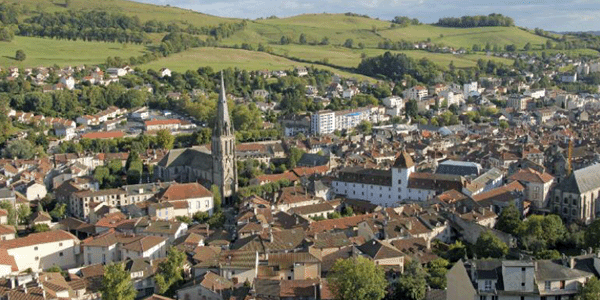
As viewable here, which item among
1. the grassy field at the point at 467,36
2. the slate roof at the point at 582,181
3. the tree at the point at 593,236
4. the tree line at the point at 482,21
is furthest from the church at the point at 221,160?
the tree line at the point at 482,21

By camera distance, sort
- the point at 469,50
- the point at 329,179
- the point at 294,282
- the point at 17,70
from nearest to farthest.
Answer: the point at 294,282 → the point at 329,179 → the point at 17,70 → the point at 469,50

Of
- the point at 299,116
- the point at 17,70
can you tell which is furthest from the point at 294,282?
the point at 17,70

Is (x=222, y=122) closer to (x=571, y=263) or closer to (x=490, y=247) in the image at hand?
(x=490, y=247)

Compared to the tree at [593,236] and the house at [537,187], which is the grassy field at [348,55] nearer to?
the house at [537,187]

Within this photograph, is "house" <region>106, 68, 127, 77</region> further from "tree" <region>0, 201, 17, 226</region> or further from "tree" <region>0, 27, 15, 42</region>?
A: "tree" <region>0, 201, 17, 226</region>

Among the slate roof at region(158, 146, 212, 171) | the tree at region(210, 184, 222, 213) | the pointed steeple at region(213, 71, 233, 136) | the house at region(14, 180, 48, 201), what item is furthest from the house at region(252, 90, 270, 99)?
the tree at region(210, 184, 222, 213)

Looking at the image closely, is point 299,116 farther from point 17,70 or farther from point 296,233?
point 296,233
